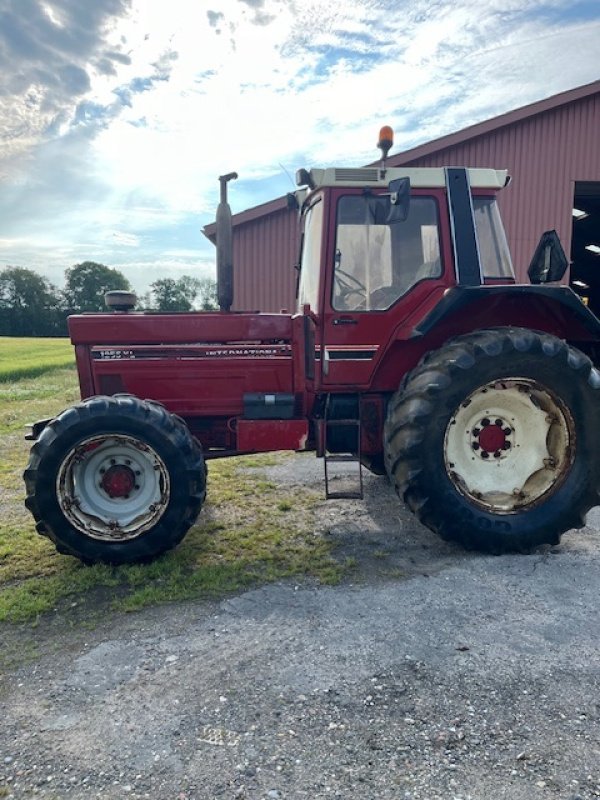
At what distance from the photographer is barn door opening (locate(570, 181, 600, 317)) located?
37.7 ft

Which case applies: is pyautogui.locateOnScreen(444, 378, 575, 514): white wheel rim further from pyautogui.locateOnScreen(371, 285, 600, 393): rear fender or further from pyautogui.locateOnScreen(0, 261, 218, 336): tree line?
pyautogui.locateOnScreen(0, 261, 218, 336): tree line

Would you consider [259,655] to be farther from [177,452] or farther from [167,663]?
[177,452]

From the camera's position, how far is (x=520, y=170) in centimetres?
1063

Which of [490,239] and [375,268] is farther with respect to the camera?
[490,239]

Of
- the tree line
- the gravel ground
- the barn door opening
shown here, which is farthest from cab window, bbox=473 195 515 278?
the tree line

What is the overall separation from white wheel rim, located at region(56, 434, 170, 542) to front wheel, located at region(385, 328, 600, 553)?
1.58m

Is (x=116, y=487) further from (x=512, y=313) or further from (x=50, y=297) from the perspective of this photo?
(x=50, y=297)

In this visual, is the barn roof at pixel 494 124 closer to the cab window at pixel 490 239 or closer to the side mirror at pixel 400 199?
the cab window at pixel 490 239

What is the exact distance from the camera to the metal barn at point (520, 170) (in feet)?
34.4

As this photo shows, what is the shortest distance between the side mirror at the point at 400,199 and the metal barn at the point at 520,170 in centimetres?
707

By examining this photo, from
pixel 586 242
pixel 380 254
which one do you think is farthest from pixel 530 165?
pixel 380 254

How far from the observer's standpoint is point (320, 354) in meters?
4.23

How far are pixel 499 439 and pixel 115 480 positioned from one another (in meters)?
2.66

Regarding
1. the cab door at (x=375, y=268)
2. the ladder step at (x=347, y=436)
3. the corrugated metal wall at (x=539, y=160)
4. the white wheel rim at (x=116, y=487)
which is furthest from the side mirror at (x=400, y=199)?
the corrugated metal wall at (x=539, y=160)
